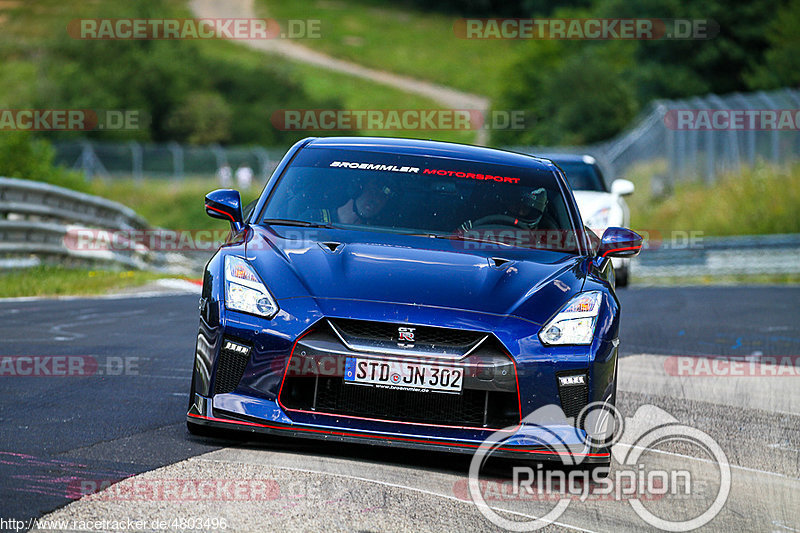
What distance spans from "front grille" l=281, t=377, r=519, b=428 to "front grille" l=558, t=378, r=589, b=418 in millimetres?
222

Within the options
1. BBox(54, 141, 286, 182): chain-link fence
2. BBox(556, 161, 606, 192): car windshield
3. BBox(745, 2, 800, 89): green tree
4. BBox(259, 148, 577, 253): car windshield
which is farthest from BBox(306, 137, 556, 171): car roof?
BBox(745, 2, 800, 89): green tree

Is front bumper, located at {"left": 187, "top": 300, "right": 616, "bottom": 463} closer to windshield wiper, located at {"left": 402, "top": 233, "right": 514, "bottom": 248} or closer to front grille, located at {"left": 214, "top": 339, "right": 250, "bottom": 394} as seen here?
front grille, located at {"left": 214, "top": 339, "right": 250, "bottom": 394}

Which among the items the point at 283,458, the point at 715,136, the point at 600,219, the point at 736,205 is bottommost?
the point at 283,458

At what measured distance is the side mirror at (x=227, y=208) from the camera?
6.55 m

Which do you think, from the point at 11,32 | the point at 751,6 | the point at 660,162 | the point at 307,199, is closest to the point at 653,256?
the point at 660,162

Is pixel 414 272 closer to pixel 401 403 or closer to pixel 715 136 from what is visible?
pixel 401 403

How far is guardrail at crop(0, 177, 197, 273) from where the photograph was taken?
583 inches

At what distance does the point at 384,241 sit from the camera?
623 centimetres

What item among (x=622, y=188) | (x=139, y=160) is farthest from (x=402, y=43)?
(x=622, y=188)

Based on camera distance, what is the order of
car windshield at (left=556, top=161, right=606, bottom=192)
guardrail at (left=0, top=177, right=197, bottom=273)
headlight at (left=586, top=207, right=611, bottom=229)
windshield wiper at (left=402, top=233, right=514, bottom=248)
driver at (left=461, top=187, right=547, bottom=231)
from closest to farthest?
windshield wiper at (left=402, top=233, right=514, bottom=248) → driver at (left=461, top=187, right=547, bottom=231) → guardrail at (left=0, top=177, right=197, bottom=273) → headlight at (left=586, top=207, right=611, bottom=229) → car windshield at (left=556, top=161, right=606, bottom=192)

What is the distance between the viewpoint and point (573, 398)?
18.2 feet

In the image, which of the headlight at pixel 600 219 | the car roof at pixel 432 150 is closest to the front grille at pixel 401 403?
the car roof at pixel 432 150

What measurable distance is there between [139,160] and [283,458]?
40.6 metres

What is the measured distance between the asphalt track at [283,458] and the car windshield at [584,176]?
691 centimetres
